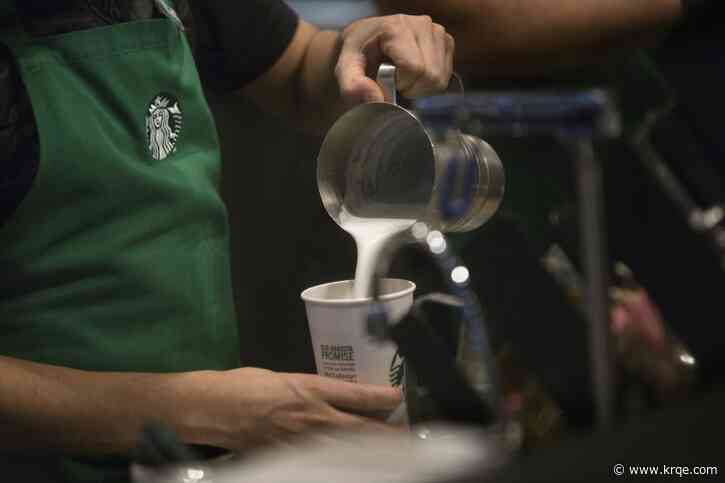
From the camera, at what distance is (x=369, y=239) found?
1.04 metres

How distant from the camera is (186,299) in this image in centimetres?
112

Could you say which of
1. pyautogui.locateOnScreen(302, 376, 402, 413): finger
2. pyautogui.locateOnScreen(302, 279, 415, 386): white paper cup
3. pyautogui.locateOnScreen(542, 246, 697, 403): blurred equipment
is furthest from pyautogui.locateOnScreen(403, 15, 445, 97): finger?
pyautogui.locateOnScreen(542, 246, 697, 403): blurred equipment

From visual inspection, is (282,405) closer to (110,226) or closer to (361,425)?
(361,425)

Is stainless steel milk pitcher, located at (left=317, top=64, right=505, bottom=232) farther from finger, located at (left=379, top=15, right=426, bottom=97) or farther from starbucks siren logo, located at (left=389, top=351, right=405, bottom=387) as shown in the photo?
starbucks siren logo, located at (left=389, top=351, right=405, bottom=387)

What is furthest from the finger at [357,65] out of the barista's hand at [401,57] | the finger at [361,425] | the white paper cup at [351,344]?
the finger at [361,425]

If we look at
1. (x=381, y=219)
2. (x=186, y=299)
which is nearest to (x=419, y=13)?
(x=381, y=219)

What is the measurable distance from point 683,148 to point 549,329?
0.22m

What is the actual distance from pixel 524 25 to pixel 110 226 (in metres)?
0.57

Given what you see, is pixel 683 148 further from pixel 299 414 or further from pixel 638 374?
pixel 299 414

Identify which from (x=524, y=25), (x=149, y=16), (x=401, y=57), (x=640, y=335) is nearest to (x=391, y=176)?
(x=401, y=57)

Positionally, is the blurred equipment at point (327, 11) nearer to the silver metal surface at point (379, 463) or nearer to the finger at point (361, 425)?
the finger at point (361, 425)

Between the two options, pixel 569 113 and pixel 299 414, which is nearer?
pixel 569 113

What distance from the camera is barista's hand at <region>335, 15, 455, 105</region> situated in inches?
42.9

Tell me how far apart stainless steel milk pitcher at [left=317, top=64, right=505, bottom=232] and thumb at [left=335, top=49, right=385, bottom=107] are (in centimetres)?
2
